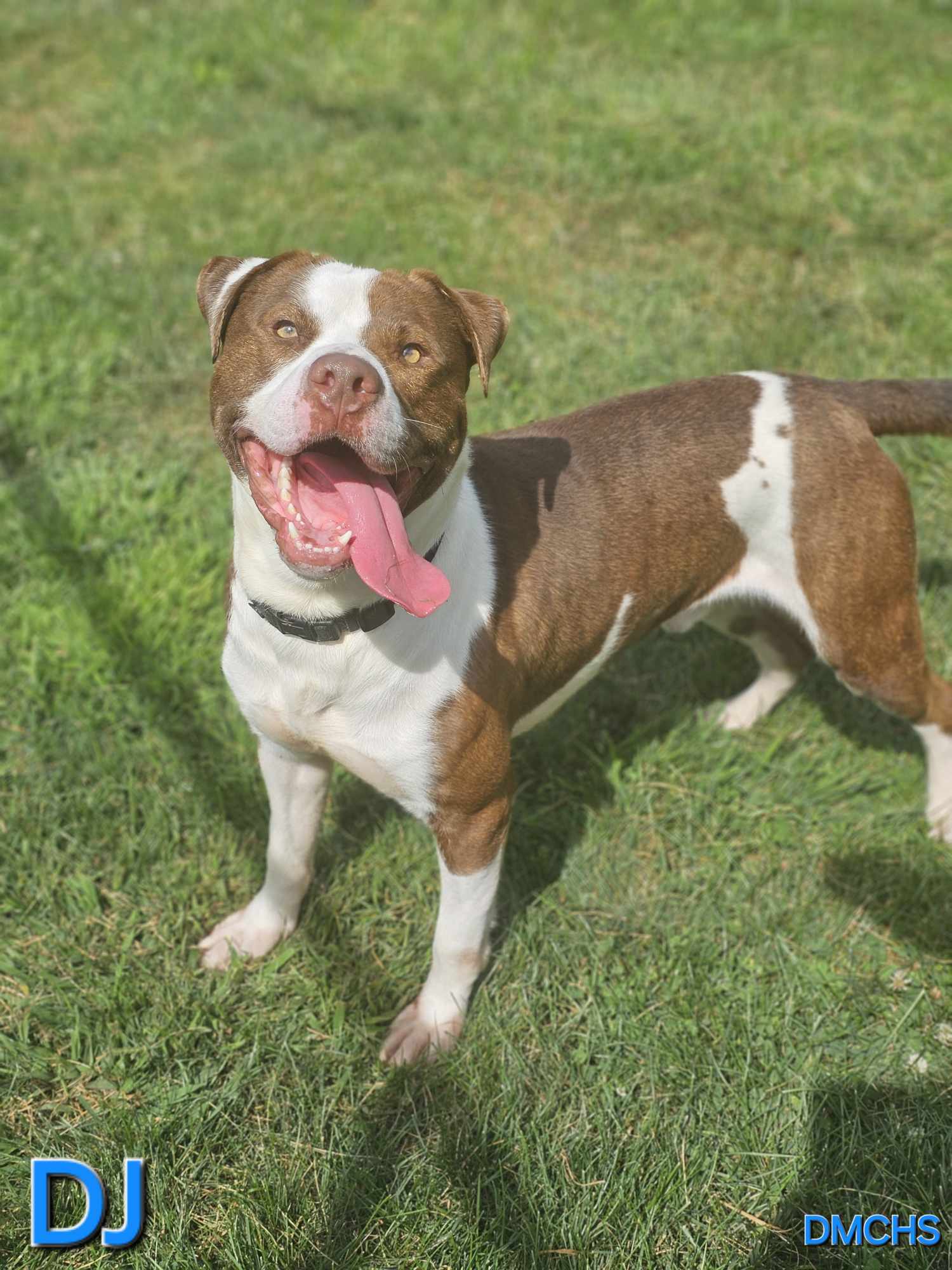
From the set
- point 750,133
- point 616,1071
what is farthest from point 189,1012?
point 750,133

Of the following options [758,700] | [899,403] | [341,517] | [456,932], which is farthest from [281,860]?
[899,403]

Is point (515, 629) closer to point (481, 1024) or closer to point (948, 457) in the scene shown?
point (481, 1024)

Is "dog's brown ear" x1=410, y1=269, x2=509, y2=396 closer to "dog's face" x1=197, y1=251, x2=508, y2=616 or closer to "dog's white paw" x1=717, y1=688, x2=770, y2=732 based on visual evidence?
"dog's face" x1=197, y1=251, x2=508, y2=616

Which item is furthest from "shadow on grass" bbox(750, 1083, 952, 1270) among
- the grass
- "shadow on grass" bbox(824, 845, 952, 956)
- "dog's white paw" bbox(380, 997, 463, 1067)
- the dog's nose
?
the dog's nose

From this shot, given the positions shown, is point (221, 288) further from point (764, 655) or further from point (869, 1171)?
point (869, 1171)

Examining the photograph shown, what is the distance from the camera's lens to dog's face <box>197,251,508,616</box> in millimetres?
2277

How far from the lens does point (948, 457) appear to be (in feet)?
16.5

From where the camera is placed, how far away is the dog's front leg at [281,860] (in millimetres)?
3150

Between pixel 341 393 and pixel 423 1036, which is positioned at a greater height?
pixel 341 393

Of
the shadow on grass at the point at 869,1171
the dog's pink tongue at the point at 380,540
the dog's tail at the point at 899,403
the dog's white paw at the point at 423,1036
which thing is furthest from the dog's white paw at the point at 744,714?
the dog's pink tongue at the point at 380,540

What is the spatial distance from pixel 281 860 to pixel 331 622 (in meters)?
1.00

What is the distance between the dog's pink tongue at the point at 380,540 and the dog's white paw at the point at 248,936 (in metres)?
1.40

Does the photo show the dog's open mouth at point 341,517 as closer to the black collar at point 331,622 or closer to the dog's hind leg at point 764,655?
the black collar at point 331,622

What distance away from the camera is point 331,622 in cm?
260
